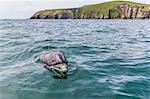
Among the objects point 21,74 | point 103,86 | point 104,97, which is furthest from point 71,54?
point 104,97

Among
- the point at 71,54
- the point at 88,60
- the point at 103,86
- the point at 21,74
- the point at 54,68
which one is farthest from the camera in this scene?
the point at 71,54

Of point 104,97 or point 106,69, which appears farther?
point 106,69

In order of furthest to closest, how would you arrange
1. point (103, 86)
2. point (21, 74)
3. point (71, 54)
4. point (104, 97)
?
point (71, 54), point (21, 74), point (103, 86), point (104, 97)

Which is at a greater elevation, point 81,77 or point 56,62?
point 56,62

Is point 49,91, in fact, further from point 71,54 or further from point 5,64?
point 71,54

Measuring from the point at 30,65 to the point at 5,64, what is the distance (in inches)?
51.2

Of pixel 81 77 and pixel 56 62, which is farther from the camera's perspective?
pixel 56 62

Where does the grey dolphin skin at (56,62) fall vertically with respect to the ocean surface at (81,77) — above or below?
above

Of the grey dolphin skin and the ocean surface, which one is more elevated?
the grey dolphin skin

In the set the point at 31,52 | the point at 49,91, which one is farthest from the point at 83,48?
the point at 49,91

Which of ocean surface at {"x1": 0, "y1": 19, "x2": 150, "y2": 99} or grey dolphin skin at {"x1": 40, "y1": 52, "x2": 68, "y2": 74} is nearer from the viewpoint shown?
ocean surface at {"x1": 0, "y1": 19, "x2": 150, "y2": 99}

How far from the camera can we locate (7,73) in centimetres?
1094

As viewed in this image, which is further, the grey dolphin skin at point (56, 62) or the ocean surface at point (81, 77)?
the grey dolphin skin at point (56, 62)

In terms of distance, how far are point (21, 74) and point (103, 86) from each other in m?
3.75
